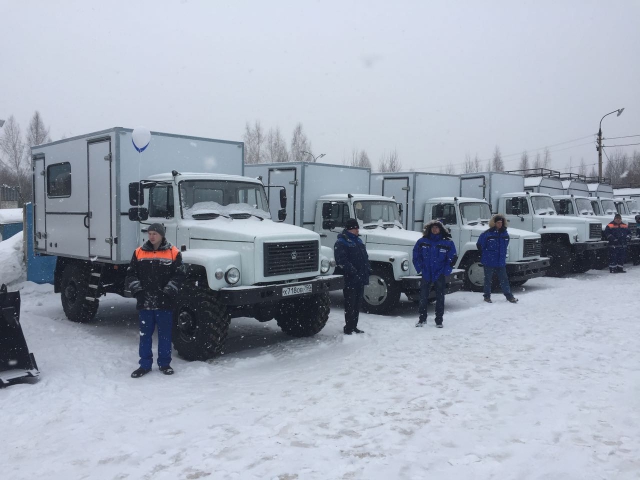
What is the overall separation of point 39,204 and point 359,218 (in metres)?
6.08

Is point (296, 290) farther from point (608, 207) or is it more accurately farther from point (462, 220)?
point (608, 207)

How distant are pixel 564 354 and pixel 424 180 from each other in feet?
24.0

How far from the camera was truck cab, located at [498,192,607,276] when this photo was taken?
15.5 metres

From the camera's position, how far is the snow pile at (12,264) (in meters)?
14.0

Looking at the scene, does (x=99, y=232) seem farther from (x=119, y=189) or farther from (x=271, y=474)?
(x=271, y=474)

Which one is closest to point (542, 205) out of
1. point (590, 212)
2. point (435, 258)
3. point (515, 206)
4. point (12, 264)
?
point (515, 206)

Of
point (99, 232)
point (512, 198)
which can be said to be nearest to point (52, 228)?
point (99, 232)

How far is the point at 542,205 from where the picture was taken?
52.5 feet

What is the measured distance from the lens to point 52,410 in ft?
17.2

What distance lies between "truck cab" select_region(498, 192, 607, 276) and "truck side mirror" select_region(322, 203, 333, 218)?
6.98m

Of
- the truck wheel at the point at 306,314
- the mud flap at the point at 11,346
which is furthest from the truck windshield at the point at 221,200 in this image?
the mud flap at the point at 11,346

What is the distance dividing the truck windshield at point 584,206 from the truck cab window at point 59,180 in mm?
14560

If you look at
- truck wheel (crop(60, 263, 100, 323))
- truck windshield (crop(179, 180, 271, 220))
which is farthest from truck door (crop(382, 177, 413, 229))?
truck wheel (crop(60, 263, 100, 323))

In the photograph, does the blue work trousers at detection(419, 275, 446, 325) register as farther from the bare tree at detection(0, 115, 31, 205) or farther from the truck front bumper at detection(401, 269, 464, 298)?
the bare tree at detection(0, 115, 31, 205)
